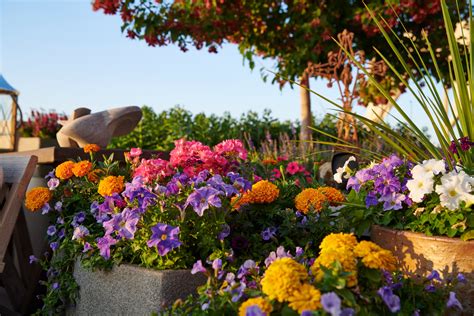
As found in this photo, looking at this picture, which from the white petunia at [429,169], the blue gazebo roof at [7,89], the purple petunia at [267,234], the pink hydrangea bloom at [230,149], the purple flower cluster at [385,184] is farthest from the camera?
the blue gazebo roof at [7,89]

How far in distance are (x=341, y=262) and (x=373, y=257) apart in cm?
10

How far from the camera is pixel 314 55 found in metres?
7.66

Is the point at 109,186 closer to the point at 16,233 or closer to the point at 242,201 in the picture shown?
the point at 242,201

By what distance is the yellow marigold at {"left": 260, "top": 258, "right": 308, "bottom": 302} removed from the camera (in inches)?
59.4

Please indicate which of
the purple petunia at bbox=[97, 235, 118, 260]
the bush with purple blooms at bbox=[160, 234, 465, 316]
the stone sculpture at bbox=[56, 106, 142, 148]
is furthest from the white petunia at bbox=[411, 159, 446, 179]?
the stone sculpture at bbox=[56, 106, 142, 148]

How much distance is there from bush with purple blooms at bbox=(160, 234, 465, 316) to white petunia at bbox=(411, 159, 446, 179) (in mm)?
404

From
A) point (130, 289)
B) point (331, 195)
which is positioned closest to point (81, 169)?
point (130, 289)

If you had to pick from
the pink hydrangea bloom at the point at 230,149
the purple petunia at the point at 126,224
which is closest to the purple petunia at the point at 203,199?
the purple petunia at the point at 126,224

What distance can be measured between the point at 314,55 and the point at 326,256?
6.27m

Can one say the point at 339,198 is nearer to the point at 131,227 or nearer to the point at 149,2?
the point at 131,227

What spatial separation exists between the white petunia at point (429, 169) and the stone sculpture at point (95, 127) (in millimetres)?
2364

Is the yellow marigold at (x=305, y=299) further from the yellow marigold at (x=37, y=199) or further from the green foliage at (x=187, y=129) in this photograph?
the green foliage at (x=187, y=129)

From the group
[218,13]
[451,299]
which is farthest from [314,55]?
[451,299]

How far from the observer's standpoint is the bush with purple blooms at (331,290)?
1506 millimetres
